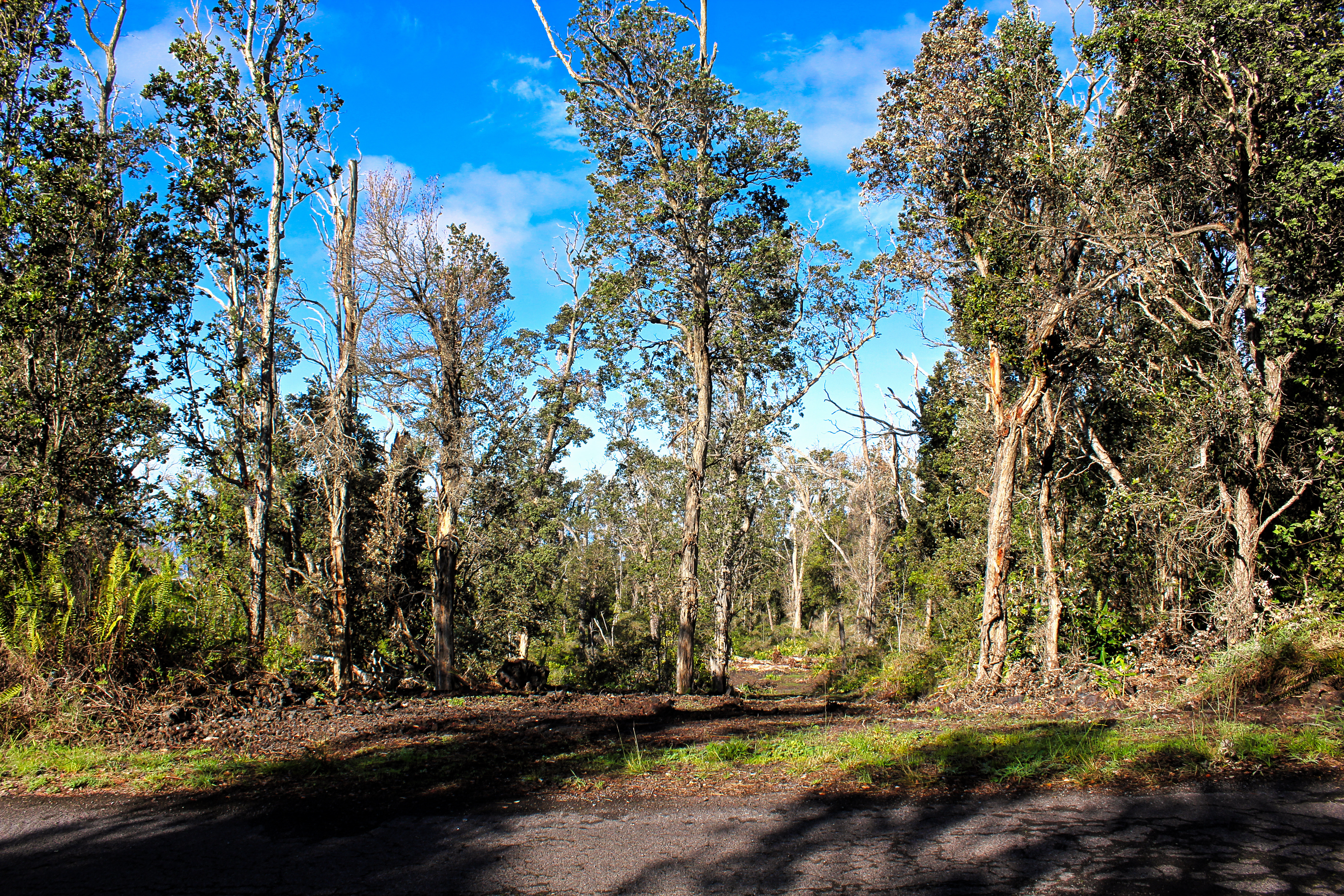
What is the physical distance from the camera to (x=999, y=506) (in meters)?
10.2

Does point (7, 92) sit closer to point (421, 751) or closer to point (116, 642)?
point (116, 642)

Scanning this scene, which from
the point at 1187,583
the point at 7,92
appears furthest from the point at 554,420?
the point at 1187,583

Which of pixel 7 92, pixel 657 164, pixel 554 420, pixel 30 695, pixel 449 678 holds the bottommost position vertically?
pixel 449 678

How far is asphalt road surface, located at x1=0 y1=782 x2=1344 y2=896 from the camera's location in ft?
11.0

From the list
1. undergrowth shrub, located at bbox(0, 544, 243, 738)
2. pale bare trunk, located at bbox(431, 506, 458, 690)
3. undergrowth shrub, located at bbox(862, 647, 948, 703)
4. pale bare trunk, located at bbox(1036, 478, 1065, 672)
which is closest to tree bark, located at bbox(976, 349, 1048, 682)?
pale bare trunk, located at bbox(1036, 478, 1065, 672)

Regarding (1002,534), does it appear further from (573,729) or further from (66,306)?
(66,306)

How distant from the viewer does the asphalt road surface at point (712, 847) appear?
3.36 m

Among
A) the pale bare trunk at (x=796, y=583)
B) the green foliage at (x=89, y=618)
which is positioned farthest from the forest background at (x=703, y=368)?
the pale bare trunk at (x=796, y=583)

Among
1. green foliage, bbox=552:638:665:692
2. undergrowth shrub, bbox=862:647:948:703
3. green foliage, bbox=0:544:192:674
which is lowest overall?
green foliage, bbox=552:638:665:692

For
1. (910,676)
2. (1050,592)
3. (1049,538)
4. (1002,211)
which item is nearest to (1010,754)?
(1050,592)

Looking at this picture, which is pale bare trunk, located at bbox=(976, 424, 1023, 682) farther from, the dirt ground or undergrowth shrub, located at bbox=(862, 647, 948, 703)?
undergrowth shrub, located at bbox=(862, 647, 948, 703)

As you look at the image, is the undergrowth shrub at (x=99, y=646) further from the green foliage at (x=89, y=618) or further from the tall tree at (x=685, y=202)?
the tall tree at (x=685, y=202)

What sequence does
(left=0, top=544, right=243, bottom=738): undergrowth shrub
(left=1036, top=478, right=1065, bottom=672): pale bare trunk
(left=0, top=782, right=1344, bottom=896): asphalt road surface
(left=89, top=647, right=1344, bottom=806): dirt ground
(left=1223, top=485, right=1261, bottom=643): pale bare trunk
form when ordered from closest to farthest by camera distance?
(left=0, top=782, right=1344, bottom=896): asphalt road surface < (left=89, top=647, right=1344, bottom=806): dirt ground < (left=0, top=544, right=243, bottom=738): undergrowth shrub < (left=1223, top=485, right=1261, bottom=643): pale bare trunk < (left=1036, top=478, right=1065, bottom=672): pale bare trunk

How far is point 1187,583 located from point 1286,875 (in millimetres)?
8723
